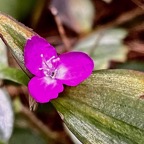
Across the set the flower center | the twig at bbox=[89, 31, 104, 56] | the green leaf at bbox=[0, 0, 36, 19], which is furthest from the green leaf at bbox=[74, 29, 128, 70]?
the flower center

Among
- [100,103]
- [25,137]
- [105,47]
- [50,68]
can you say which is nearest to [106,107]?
[100,103]

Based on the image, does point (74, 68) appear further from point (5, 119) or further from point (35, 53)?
point (5, 119)

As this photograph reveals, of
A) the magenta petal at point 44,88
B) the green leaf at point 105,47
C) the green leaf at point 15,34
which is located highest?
the green leaf at point 15,34

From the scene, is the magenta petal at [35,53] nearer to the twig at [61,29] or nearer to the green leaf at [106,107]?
the green leaf at [106,107]

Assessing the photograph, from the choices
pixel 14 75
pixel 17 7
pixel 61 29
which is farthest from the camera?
pixel 61 29

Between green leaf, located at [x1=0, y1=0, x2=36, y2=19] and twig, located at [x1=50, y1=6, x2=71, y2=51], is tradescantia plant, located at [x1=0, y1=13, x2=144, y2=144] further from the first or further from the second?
twig, located at [x1=50, y1=6, x2=71, y2=51]

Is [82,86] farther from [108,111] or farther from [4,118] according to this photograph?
[4,118]

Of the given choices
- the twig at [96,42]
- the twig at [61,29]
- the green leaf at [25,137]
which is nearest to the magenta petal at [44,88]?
the green leaf at [25,137]
